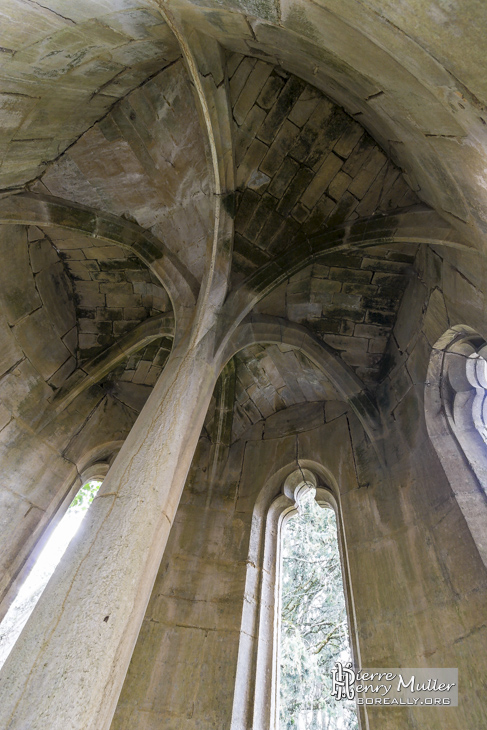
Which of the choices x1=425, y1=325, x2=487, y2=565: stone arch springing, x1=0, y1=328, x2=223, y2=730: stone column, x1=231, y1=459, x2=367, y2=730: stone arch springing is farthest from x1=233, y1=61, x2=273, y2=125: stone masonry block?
x1=231, y1=459, x2=367, y2=730: stone arch springing

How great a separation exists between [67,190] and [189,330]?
2.72 metres

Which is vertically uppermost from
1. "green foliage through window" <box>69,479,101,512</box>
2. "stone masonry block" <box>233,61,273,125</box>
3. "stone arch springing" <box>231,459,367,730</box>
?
"stone masonry block" <box>233,61,273,125</box>

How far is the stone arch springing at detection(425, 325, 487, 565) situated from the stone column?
8.77 ft

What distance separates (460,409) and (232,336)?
105 inches

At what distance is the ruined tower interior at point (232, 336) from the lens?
250 cm

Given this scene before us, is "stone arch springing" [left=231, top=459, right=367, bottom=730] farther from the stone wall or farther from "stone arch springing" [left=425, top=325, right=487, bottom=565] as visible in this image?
"stone arch springing" [left=425, top=325, right=487, bottom=565]

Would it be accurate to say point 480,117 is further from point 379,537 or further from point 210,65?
point 379,537

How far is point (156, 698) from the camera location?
4500mm

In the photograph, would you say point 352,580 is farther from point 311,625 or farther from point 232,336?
point 311,625

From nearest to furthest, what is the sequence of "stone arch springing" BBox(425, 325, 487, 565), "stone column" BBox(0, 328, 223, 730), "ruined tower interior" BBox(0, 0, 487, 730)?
"stone column" BBox(0, 328, 223, 730)
"ruined tower interior" BBox(0, 0, 487, 730)
"stone arch springing" BBox(425, 325, 487, 565)

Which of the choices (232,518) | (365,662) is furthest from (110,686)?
(232,518)

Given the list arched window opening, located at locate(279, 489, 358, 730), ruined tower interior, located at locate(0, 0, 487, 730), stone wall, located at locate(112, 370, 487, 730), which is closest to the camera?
ruined tower interior, located at locate(0, 0, 487, 730)

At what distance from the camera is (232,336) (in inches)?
Result: 203

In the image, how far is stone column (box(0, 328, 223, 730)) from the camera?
6.39ft
